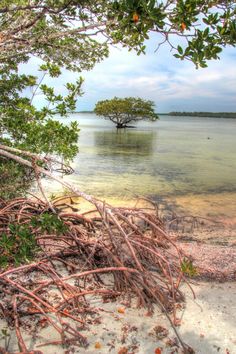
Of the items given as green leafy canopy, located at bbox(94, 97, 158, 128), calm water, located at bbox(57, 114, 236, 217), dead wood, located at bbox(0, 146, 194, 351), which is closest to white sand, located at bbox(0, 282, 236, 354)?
dead wood, located at bbox(0, 146, 194, 351)

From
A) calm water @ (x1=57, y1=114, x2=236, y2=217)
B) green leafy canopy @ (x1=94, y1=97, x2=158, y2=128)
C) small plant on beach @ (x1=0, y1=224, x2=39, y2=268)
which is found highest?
green leafy canopy @ (x1=94, y1=97, x2=158, y2=128)

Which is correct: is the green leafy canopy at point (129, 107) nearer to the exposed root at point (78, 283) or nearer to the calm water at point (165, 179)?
the calm water at point (165, 179)

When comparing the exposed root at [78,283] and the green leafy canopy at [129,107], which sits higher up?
the green leafy canopy at [129,107]

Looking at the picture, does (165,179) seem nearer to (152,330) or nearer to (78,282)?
(78,282)

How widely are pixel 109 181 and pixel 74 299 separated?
8532 mm

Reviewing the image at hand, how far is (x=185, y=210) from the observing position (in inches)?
320

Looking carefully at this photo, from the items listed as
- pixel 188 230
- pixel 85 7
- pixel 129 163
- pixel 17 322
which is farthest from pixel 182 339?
pixel 129 163

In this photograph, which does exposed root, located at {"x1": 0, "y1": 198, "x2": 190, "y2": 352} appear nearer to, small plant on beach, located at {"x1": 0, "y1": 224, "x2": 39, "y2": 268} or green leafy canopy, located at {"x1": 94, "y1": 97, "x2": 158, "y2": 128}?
small plant on beach, located at {"x1": 0, "y1": 224, "x2": 39, "y2": 268}

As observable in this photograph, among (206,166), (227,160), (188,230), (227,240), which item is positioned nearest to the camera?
(227,240)

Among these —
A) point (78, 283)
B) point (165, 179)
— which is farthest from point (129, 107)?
point (78, 283)

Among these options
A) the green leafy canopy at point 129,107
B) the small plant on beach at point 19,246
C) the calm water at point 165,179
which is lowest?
the calm water at point 165,179

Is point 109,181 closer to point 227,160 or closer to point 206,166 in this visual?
point 206,166

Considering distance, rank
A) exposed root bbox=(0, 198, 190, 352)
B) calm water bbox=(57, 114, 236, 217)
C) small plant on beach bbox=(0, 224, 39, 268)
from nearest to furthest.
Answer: small plant on beach bbox=(0, 224, 39, 268), exposed root bbox=(0, 198, 190, 352), calm water bbox=(57, 114, 236, 217)

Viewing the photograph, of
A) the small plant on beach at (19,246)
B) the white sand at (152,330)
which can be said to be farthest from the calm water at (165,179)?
the small plant on beach at (19,246)
